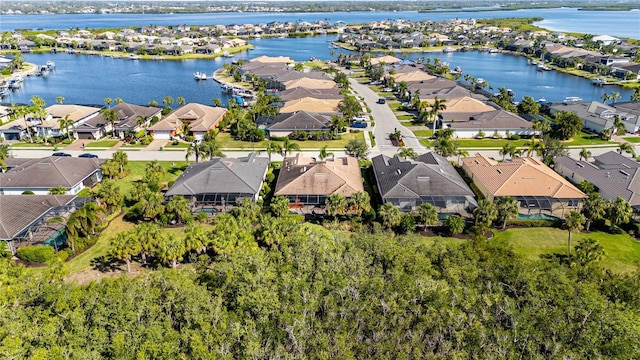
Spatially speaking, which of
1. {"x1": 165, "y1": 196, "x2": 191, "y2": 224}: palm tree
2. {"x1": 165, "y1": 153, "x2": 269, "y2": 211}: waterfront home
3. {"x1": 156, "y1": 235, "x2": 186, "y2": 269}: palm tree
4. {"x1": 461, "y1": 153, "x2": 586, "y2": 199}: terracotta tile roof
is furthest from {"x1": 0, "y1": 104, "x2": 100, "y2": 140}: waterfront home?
{"x1": 461, "y1": 153, "x2": 586, "y2": 199}: terracotta tile roof

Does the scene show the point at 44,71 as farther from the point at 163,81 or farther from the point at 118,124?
the point at 118,124

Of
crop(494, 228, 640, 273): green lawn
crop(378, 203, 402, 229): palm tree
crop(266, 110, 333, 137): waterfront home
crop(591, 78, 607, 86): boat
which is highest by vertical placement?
crop(591, 78, 607, 86): boat

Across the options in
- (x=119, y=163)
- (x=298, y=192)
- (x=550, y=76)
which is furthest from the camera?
(x=550, y=76)

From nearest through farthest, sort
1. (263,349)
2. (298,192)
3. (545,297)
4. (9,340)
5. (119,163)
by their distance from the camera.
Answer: (9,340) < (263,349) < (545,297) < (298,192) < (119,163)

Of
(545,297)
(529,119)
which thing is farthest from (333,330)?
(529,119)

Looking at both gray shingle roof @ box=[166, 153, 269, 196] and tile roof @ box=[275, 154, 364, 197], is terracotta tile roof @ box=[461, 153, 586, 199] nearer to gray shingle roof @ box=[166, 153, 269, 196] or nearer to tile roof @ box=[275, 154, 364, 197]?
tile roof @ box=[275, 154, 364, 197]

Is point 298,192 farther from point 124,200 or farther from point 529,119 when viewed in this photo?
point 529,119
